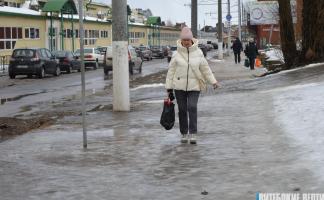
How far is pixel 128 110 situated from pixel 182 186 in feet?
24.1

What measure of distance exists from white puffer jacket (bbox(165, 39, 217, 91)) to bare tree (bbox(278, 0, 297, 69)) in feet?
38.8

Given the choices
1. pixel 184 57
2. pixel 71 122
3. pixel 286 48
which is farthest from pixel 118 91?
pixel 286 48

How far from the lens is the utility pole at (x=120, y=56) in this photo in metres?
13.4

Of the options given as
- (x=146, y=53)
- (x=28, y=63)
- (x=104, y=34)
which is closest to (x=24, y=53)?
(x=28, y=63)

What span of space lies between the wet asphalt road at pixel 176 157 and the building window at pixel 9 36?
34.3m

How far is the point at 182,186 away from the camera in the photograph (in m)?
6.32

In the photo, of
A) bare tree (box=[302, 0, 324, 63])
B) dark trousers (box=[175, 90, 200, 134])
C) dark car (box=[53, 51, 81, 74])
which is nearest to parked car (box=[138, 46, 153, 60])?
dark car (box=[53, 51, 81, 74])

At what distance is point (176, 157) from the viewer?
311 inches

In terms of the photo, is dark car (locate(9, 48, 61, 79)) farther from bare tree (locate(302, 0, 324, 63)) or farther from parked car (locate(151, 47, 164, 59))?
parked car (locate(151, 47, 164, 59))

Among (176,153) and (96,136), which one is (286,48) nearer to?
(96,136)

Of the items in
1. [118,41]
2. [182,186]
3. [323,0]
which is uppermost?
[323,0]

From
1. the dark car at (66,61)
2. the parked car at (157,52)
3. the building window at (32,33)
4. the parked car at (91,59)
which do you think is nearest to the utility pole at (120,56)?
the dark car at (66,61)

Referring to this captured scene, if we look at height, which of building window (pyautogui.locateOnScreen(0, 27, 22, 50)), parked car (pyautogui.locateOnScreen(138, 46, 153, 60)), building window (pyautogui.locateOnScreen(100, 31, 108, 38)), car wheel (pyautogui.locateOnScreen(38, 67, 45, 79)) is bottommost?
car wheel (pyautogui.locateOnScreen(38, 67, 45, 79))

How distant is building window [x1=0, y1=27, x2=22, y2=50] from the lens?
45.0m
